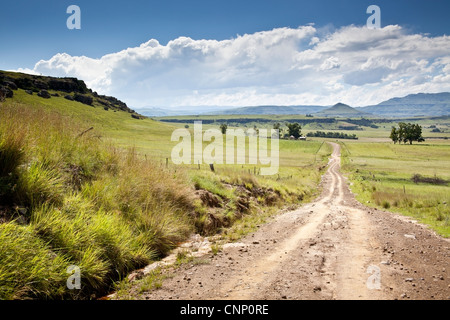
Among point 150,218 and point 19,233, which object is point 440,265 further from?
point 19,233

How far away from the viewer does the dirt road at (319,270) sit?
5.10m

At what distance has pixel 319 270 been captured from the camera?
20.6 ft

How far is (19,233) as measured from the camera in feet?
16.1

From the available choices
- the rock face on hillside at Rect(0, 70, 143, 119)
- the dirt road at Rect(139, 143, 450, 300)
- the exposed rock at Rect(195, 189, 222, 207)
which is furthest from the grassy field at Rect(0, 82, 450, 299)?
the rock face on hillside at Rect(0, 70, 143, 119)

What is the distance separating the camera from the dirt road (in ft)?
16.7

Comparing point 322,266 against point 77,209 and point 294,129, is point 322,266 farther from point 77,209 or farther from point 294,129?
point 294,129

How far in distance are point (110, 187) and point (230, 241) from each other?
4414 mm

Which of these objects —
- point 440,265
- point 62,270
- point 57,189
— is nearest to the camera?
point 62,270

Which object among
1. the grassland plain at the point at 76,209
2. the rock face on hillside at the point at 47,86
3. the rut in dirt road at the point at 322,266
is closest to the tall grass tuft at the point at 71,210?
the grassland plain at the point at 76,209

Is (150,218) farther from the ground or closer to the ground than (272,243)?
farther from the ground

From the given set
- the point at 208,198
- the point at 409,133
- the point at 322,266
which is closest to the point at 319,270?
the point at 322,266

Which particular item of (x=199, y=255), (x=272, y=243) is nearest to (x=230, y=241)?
(x=272, y=243)

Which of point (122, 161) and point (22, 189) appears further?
point (122, 161)

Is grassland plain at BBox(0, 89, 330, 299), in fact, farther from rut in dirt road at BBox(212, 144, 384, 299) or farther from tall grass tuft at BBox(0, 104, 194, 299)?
rut in dirt road at BBox(212, 144, 384, 299)
